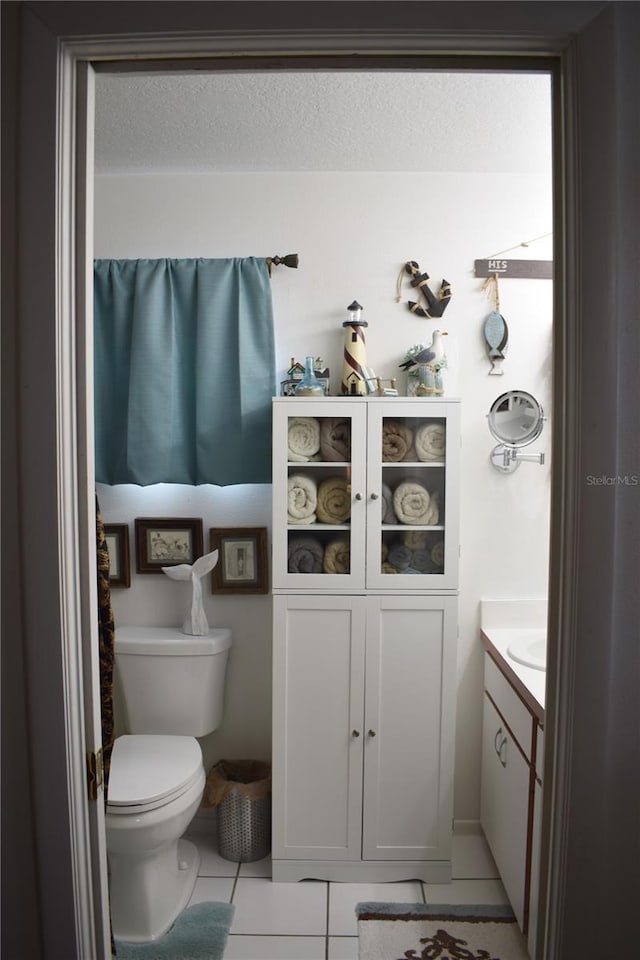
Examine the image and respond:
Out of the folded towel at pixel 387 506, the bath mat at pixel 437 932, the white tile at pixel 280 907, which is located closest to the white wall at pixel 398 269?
the folded towel at pixel 387 506

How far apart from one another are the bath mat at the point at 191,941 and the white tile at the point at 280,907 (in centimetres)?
5

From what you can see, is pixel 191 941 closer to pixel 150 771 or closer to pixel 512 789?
pixel 150 771

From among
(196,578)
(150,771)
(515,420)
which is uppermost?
(515,420)

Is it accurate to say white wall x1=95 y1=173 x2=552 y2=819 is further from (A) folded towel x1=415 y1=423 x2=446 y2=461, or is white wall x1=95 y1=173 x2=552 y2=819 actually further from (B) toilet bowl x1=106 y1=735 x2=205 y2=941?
(B) toilet bowl x1=106 y1=735 x2=205 y2=941

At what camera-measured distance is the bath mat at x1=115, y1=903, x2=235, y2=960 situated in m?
1.81

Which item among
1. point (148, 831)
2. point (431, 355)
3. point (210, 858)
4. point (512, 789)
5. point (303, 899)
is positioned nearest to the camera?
point (148, 831)

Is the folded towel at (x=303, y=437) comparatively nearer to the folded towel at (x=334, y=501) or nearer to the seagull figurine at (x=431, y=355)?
the folded towel at (x=334, y=501)

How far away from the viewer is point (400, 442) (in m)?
2.10

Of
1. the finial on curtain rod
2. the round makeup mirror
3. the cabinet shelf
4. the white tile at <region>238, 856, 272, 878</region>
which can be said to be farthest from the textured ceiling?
the white tile at <region>238, 856, 272, 878</region>

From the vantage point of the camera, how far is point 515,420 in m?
2.14

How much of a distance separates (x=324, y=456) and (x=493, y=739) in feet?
3.79

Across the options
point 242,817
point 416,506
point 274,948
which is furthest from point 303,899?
point 416,506

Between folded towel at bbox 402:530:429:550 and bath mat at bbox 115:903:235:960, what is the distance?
1.31 meters

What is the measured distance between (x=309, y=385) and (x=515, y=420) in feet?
2.36
